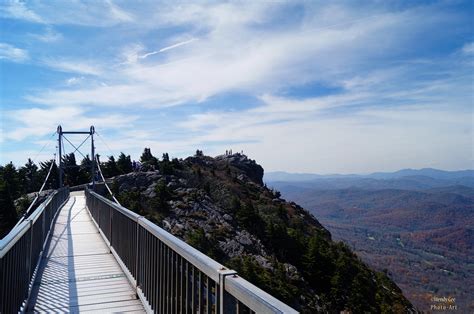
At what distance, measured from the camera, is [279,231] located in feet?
136

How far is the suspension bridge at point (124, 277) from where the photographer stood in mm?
2585

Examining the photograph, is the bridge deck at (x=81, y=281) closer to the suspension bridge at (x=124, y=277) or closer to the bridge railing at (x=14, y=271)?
the suspension bridge at (x=124, y=277)

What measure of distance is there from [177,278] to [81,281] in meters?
3.10

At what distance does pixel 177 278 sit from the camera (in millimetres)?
3717

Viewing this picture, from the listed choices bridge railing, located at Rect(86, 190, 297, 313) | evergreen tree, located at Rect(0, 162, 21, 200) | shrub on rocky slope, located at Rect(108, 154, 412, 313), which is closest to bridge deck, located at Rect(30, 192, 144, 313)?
bridge railing, located at Rect(86, 190, 297, 313)

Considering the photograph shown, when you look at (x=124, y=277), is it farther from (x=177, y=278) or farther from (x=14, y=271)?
(x=177, y=278)

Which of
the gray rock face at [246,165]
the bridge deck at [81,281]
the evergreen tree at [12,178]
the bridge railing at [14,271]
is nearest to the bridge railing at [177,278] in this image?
the bridge deck at [81,281]

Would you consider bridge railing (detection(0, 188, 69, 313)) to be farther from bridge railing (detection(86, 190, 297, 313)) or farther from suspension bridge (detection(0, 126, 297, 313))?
bridge railing (detection(86, 190, 297, 313))

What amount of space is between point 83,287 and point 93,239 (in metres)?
4.55

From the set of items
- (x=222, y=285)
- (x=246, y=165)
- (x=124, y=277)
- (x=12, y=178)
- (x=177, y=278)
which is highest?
(x=246, y=165)

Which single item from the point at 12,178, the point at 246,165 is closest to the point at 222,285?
the point at 12,178

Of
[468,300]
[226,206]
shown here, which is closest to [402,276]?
[468,300]

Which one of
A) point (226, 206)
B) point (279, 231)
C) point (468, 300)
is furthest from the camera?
point (468, 300)

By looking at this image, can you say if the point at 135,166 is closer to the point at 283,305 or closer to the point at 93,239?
the point at 93,239
